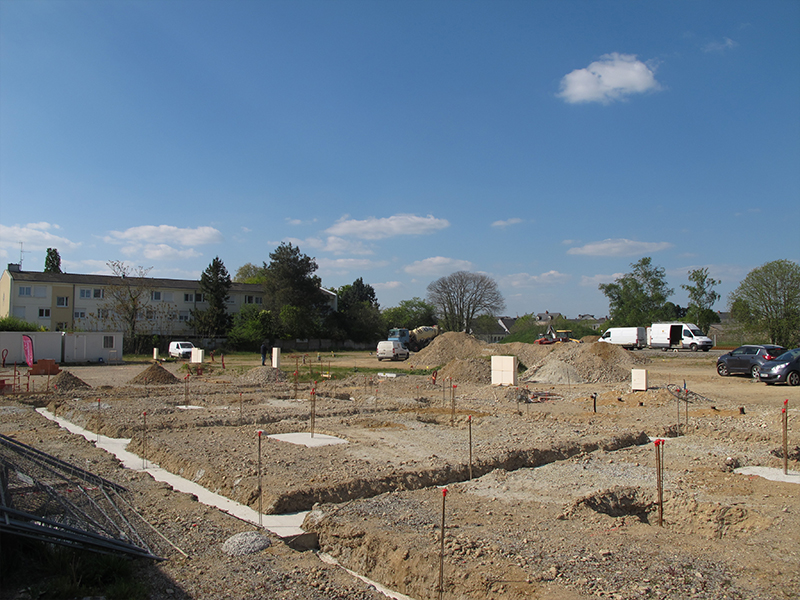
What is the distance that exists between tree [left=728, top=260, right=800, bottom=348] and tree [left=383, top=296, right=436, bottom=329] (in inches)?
1972

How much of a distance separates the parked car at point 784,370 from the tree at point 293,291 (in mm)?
44524

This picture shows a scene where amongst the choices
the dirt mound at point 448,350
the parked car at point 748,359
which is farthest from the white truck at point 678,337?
the parked car at point 748,359

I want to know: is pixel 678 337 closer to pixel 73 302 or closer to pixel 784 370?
pixel 784 370

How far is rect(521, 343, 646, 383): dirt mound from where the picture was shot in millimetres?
26281

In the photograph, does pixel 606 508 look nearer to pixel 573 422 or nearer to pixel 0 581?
pixel 0 581

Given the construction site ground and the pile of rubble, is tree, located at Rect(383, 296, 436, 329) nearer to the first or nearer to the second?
the pile of rubble

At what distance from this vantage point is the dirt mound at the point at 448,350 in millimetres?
39938

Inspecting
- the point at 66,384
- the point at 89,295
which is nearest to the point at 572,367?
the point at 66,384

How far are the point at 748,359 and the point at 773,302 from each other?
1758cm

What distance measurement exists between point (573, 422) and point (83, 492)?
12.5 metres

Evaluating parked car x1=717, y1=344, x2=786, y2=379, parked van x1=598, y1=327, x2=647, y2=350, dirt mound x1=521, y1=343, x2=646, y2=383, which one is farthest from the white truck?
parked car x1=717, y1=344, x2=786, y2=379

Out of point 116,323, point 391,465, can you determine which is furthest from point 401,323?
point 391,465

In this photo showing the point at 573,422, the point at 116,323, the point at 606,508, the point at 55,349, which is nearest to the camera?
the point at 606,508

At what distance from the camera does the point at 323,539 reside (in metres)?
6.09
